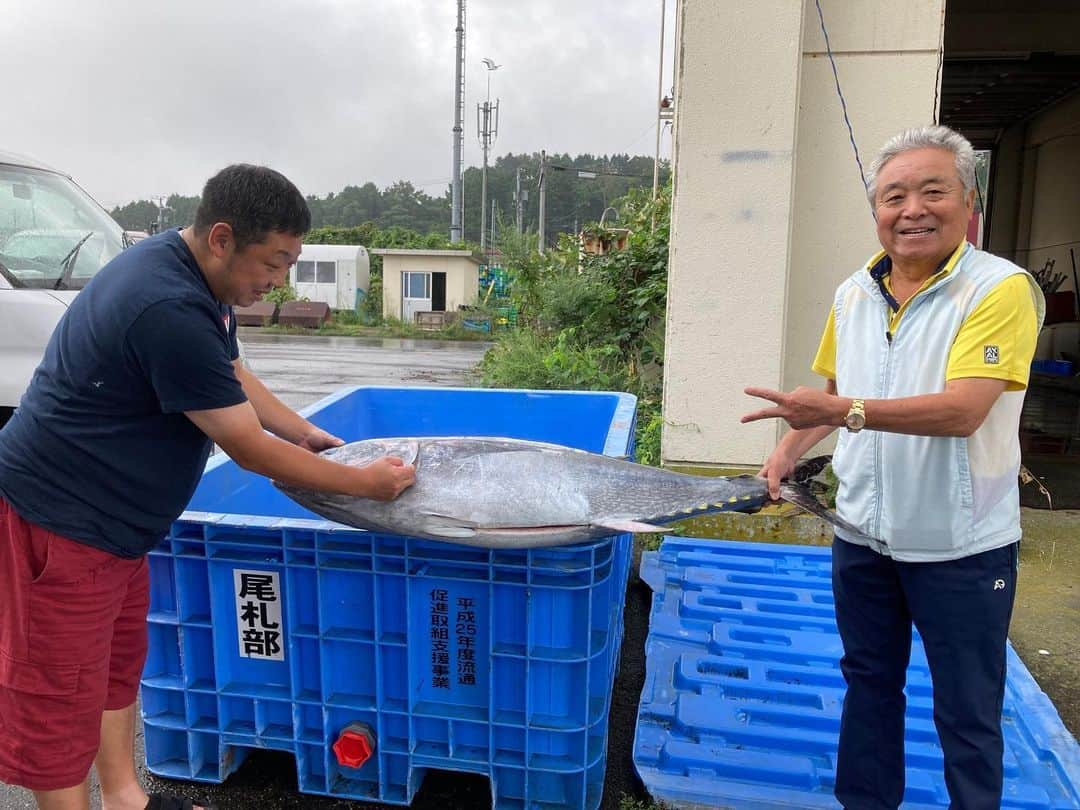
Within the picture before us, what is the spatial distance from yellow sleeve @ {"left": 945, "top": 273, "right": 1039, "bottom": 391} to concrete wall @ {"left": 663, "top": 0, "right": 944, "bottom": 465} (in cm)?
312

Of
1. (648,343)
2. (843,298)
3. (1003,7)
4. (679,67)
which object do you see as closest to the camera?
(843,298)

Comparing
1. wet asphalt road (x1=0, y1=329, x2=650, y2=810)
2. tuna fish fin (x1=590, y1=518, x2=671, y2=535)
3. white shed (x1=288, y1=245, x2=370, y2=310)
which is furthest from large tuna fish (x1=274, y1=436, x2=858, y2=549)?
white shed (x1=288, y1=245, x2=370, y2=310)

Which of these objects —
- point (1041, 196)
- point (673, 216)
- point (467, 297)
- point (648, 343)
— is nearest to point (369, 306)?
point (467, 297)

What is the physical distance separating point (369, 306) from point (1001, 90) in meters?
22.5

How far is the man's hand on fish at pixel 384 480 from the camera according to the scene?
7.11 feet

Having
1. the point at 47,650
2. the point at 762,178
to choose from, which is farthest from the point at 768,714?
the point at 762,178

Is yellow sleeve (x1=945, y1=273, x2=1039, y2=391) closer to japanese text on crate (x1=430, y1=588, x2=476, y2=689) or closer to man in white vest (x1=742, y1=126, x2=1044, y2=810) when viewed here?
man in white vest (x1=742, y1=126, x2=1044, y2=810)

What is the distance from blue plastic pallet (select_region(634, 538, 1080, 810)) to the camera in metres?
2.49

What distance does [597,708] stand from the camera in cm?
239

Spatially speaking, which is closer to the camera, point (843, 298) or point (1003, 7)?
point (843, 298)

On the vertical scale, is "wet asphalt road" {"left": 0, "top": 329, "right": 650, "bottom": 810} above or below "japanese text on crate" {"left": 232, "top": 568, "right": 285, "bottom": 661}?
below

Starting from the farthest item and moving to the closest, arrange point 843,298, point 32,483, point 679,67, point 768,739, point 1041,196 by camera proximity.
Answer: point 1041,196 < point 679,67 < point 768,739 < point 843,298 < point 32,483

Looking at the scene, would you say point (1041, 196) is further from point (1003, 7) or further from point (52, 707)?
point (52, 707)

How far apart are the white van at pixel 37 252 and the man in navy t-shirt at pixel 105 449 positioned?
292 cm
